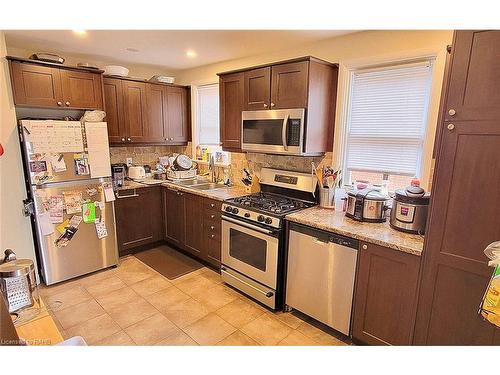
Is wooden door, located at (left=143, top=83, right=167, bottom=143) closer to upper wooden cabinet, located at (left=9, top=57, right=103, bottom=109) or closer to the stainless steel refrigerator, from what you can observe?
upper wooden cabinet, located at (left=9, top=57, right=103, bottom=109)

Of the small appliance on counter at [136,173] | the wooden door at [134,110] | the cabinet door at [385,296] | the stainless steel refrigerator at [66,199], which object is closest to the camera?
the cabinet door at [385,296]

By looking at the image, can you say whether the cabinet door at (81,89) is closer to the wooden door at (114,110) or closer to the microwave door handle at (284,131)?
the wooden door at (114,110)

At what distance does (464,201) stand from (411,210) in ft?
1.53

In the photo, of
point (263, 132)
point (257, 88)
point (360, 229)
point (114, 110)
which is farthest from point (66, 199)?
point (360, 229)

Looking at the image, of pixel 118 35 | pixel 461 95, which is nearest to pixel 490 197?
pixel 461 95

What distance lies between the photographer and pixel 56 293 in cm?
276

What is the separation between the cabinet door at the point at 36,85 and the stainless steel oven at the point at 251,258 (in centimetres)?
212

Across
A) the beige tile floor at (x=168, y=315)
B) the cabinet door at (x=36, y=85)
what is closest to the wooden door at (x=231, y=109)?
the beige tile floor at (x=168, y=315)

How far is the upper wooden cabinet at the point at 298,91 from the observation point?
8.05ft

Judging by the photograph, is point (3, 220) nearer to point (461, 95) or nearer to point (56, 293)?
point (56, 293)

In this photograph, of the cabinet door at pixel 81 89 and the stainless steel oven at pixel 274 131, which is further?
the cabinet door at pixel 81 89

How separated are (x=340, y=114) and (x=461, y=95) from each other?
1.26 metres
